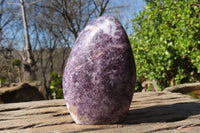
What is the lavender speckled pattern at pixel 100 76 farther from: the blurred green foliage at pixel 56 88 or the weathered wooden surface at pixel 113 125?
the blurred green foliage at pixel 56 88

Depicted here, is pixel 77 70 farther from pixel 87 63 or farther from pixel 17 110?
pixel 17 110

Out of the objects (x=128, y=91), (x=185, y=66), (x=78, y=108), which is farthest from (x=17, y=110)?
(x=185, y=66)

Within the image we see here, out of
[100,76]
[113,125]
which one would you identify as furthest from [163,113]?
[100,76]

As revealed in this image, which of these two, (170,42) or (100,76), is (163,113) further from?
(170,42)

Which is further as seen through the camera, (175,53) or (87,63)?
(175,53)

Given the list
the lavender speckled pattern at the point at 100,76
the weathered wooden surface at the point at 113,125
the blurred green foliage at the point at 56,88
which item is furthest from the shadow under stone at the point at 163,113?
the blurred green foliage at the point at 56,88

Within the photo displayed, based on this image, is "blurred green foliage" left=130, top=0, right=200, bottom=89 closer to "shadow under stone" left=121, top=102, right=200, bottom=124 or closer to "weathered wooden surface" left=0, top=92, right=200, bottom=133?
"weathered wooden surface" left=0, top=92, right=200, bottom=133
